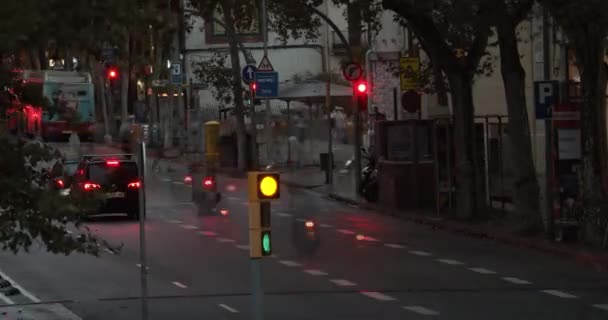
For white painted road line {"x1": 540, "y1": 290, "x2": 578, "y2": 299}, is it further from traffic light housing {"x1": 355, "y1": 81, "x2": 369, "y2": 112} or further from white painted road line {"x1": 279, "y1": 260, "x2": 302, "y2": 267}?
traffic light housing {"x1": 355, "y1": 81, "x2": 369, "y2": 112}

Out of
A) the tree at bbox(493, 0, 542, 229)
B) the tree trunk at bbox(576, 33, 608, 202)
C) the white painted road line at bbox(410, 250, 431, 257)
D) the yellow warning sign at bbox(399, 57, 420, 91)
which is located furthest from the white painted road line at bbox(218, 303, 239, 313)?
the yellow warning sign at bbox(399, 57, 420, 91)

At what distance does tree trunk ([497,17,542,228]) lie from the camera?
75.6 ft

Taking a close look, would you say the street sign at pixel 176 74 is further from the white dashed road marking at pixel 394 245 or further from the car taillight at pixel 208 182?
the white dashed road marking at pixel 394 245

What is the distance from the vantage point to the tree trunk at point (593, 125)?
20.7m

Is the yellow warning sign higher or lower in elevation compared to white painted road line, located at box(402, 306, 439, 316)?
higher

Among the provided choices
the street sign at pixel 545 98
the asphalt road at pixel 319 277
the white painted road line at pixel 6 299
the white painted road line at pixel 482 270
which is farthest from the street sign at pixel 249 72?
the white painted road line at pixel 6 299

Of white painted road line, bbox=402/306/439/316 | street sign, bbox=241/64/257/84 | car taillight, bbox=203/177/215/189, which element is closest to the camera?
white painted road line, bbox=402/306/439/316

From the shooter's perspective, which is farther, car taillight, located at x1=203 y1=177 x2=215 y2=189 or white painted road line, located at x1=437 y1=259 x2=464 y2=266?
car taillight, located at x1=203 y1=177 x2=215 y2=189

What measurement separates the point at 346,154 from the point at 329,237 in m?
24.0

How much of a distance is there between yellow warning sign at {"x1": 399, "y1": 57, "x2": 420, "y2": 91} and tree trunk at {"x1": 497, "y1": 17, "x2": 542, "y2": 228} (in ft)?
22.1

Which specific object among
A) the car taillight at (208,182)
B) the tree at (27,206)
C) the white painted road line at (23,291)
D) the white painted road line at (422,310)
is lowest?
the white painted road line at (422,310)

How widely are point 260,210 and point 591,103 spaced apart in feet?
37.7

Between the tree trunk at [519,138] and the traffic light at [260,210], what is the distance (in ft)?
42.3

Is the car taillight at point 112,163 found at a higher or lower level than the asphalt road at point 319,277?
higher
